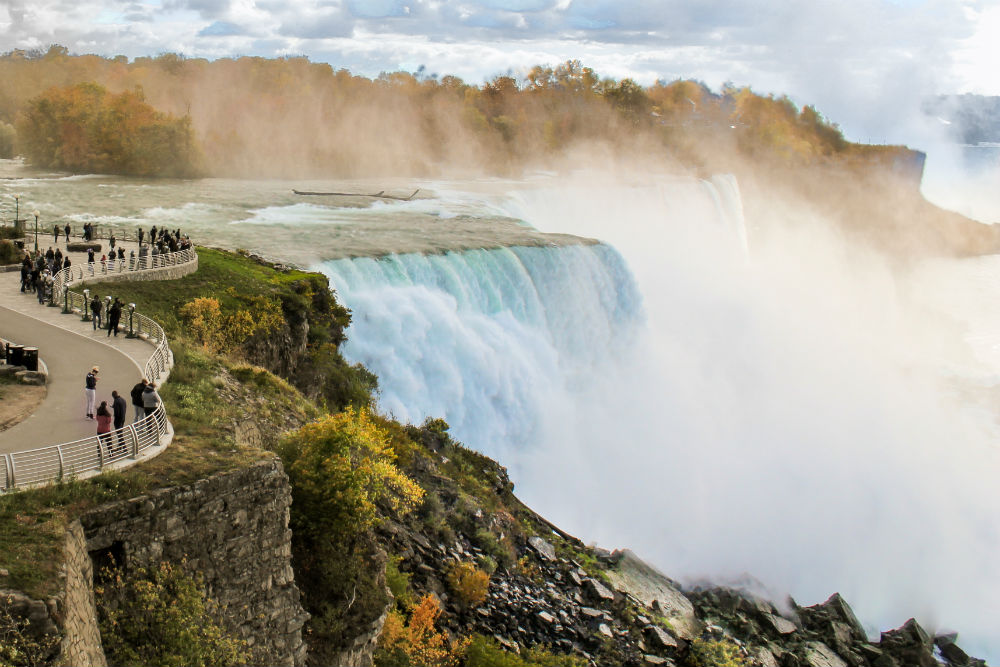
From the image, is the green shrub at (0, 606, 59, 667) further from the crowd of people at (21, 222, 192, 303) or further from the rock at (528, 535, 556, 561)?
the crowd of people at (21, 222, 192, 303)

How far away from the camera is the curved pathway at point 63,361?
1442 cm

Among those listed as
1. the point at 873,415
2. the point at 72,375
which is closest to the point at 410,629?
the point at 72,375

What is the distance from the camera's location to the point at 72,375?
1723cm

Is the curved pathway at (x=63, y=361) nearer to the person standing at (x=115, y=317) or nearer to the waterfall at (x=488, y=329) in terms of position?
the person standing at (x=115, y=317)

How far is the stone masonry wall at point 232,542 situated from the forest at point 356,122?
6013 cm

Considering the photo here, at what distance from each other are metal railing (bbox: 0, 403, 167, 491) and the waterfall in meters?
13.9

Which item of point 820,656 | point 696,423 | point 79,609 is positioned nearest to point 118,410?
point 79,609

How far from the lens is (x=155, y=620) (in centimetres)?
1175

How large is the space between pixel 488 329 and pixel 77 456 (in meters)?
20.8

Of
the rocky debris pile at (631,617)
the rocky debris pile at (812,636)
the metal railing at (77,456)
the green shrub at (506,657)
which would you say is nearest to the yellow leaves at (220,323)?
the rocky debris pile at (631,617)

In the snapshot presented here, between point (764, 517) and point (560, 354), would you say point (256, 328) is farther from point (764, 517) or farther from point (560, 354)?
point (764, 517)

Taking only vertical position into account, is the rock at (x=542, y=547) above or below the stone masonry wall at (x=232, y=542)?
below

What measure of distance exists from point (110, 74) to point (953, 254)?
87715 mm

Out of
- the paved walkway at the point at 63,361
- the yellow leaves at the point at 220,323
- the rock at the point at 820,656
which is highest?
the paved walkway at the point at 63,361
